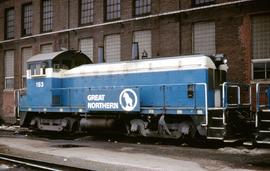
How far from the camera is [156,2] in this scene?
21984 mm

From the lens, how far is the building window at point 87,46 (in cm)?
2520

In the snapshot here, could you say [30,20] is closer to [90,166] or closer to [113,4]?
[113,4]

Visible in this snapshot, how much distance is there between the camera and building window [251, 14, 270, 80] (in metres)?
17.8

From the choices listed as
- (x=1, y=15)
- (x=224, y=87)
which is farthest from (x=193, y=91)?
(x=1, y=15)

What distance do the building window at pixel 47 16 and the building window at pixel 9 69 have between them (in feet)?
12.2

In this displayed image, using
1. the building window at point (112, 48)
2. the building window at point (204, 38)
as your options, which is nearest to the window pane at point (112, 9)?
the building window at point (112, 48)

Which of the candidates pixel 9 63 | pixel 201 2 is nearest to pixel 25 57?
pixel 9 63

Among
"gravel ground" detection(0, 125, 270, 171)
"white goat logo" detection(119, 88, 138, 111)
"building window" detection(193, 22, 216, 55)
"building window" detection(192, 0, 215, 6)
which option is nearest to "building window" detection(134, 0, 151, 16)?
"building window" detection(192, 0, 215, 6)

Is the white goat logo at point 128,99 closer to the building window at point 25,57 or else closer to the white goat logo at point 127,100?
the white goat logo at point 127,100

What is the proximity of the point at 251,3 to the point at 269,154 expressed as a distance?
760cm

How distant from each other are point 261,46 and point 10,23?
2009 cm

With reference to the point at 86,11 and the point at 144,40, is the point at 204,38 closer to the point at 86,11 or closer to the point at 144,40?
the point at 144,40

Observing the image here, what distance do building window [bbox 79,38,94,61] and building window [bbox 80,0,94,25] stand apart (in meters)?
1.14

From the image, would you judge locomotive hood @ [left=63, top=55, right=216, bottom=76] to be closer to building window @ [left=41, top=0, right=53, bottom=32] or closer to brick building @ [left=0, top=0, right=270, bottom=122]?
brick building @ [left=0, top=0, right=270, bottom=122]
